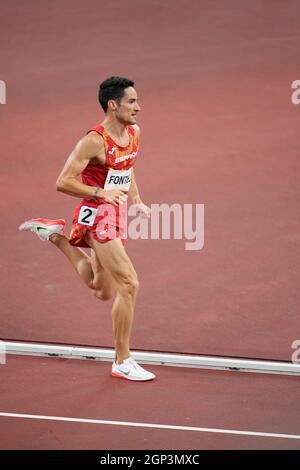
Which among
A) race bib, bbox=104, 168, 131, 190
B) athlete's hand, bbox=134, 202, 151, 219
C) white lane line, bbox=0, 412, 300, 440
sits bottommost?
white lane line, bbox=0, 412, 300, 440

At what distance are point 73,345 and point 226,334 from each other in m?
1.24

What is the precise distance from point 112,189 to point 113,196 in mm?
197

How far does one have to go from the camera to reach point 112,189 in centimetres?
691

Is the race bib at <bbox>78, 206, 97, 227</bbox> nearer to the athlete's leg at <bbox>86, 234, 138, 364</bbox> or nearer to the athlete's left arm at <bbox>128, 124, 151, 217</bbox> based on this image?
the athlete's leg at <bbox>86, 234, 138, 364</bbox>

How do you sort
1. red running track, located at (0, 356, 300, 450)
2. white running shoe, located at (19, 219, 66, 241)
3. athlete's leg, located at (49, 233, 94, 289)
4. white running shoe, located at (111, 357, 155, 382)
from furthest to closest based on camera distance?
white running shoe, located at (19, 219, 66, 241), athlete's leg, located at (49, 233, 94, 289), white running shoe, located at (111, 357, 155, 382), red running track, located at (0, 356, 300, 450)

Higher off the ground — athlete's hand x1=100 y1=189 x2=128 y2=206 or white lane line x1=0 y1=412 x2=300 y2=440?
athlete's hand x1=100 y1=189 x2=128 y2=206

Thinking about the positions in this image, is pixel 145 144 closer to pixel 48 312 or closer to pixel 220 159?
pixel 220 159

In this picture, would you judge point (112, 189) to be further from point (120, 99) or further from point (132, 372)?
point (132, 372)

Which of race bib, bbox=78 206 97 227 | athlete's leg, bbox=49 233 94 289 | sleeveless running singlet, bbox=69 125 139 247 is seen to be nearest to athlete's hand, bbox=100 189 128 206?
sleeveless running singlet, bbox=69 125 139 247

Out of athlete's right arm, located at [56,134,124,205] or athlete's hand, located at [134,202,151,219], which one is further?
athlete's hand, located at [134,202,151,219]

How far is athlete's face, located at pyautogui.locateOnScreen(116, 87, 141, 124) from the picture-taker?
6945 mm

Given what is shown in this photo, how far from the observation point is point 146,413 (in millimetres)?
6559

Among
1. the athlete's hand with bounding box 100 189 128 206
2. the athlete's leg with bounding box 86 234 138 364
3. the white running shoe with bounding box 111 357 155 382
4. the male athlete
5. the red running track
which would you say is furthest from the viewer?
the white running shoe with bounding box 111 357 155 382

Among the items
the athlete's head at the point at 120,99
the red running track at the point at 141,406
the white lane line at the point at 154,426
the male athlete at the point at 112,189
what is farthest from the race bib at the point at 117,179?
the white lane line at the point at 154,426
